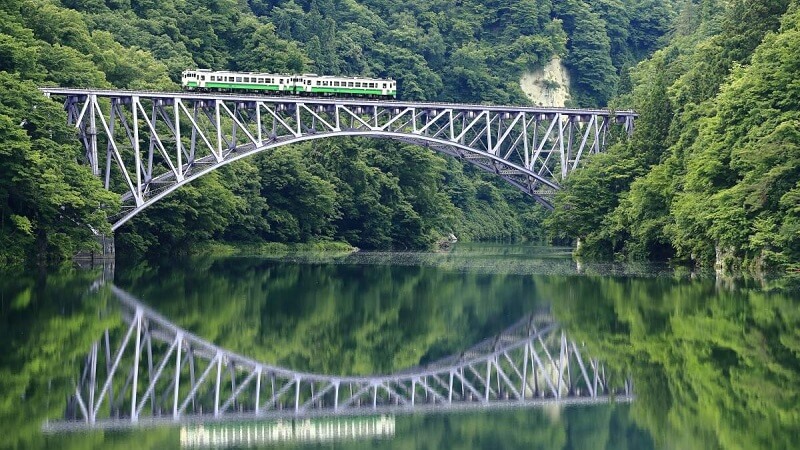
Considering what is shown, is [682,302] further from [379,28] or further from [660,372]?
[379,28]

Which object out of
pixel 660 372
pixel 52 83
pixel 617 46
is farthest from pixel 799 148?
pixel 617 46

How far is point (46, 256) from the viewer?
67.4m

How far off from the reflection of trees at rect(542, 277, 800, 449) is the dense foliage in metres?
7.78

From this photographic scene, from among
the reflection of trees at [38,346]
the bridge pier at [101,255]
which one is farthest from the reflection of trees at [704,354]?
the bridge pier at [101,255]

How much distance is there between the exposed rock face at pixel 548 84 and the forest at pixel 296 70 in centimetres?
126

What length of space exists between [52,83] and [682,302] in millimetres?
44364

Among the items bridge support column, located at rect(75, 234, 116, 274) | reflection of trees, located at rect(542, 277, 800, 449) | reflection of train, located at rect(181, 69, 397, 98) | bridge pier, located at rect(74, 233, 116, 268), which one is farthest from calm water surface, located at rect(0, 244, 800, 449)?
reflection of train, located at rect(181, 69, 397, 98)

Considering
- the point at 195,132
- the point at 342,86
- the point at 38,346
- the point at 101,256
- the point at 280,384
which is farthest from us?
the point at 342,86

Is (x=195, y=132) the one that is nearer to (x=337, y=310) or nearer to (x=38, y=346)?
(x=337, y=310)

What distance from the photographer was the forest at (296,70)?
68.4 m

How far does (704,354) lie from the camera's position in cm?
3148

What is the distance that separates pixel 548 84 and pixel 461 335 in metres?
141

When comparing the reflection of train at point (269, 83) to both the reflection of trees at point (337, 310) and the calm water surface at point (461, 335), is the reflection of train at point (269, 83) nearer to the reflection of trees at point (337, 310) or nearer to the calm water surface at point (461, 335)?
the calm water surface at point (461, 335)

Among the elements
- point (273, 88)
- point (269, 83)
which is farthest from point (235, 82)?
point (273, 88)
